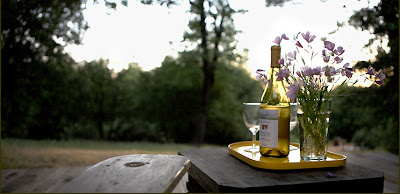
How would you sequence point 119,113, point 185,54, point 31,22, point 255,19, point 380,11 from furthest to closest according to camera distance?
point 119,113
point 185,54
point 255,19
point 31,22
point 380,11

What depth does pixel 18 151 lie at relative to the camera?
16.8ft

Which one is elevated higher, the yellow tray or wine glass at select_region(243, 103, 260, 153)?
wine glass at select_region(243, 103, 260, 153)

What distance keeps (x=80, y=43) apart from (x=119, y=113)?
513 centimetres

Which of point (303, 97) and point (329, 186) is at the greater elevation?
point (303, 97)

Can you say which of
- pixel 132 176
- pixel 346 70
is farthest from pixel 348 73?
pixel 132 176

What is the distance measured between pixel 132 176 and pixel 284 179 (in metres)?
0.53

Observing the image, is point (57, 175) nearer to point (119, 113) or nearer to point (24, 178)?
point (24, 178)

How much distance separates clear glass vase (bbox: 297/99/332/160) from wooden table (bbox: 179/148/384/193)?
0.08 meters

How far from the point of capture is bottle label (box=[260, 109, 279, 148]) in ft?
3.99

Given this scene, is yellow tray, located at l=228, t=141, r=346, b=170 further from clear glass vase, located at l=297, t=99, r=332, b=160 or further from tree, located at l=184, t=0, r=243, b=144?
tree, located at l=184, t=0, r=243, b=144

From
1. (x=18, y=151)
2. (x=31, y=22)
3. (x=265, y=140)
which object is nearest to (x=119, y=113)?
(x=18, y=151)

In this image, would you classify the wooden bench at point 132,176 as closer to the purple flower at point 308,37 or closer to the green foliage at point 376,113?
the purple flower at point 308,37

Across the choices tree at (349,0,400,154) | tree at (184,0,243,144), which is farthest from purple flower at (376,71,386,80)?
tree at (184,0,243,144)

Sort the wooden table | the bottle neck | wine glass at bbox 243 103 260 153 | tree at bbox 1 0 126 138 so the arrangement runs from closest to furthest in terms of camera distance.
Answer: the wooden table, the bottle neck, wine glass at bbox 243 103 260 153, tree at bbox 1 0 126 138
